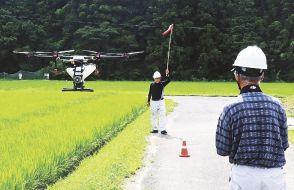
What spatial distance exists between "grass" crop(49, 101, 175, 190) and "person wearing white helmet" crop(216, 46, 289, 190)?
3.72m

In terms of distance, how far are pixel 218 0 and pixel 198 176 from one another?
61021mm

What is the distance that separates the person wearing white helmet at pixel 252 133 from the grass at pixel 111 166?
3720 millimetres

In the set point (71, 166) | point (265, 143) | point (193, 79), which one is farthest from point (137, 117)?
point (193, 79)

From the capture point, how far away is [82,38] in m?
66.9

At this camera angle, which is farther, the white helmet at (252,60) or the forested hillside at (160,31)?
the forested hillside at (160,31)

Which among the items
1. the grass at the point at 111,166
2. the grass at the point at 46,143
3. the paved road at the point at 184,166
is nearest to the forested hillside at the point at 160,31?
the grass at the point at 46,143

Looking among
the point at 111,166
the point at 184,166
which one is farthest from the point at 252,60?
the point at 184,166

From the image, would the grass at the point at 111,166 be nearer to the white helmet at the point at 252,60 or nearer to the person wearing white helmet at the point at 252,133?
the person wearing white helmet at the point at 252,133

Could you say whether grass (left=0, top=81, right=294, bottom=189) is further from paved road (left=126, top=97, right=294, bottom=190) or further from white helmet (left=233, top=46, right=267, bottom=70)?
white helmet (left=233, top=46, right=267, bottom=70)

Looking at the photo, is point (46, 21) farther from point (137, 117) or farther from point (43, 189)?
point (43, 189)

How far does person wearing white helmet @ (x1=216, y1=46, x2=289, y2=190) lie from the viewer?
4.27m

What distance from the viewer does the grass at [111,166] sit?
8.07m

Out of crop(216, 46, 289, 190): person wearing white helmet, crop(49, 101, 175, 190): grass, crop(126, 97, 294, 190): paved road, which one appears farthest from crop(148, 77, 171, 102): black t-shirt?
crop(216, 46, 289, 190): person wearing white helmet

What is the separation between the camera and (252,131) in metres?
4.32
